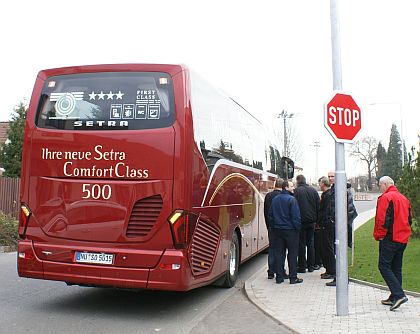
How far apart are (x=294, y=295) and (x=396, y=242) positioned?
2062 millimetres

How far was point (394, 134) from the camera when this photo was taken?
111 meters

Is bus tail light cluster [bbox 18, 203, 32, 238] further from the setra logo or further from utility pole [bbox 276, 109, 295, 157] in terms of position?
utility pole [bbox 276, 109, 295, 157]

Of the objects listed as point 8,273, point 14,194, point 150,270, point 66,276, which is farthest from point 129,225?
point 14,194

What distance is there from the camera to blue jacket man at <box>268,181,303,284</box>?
922cm

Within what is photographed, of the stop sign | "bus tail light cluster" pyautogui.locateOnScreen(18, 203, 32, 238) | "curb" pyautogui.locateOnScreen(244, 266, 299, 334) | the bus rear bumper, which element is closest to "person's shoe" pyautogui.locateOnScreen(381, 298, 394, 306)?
"curb" pyautogui.locateOnScreen(244, 266, 299, 334)

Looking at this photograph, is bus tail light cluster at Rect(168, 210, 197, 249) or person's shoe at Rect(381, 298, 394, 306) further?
person's shoe at Rect(381, 298, 394, 306)

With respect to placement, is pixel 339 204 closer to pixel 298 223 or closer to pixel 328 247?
pixel 298 223

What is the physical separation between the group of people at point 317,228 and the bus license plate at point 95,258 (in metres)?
3.71

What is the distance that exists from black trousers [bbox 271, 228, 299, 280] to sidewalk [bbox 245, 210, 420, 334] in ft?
0.92

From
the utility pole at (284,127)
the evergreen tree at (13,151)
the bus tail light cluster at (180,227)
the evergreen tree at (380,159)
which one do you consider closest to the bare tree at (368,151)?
the evergreen tree at (380,159)

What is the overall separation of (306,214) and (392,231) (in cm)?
328

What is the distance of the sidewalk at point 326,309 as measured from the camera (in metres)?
6.15

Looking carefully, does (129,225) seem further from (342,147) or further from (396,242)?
(396,242)

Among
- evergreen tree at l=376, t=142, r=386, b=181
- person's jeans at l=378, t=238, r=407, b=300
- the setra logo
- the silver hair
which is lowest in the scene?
evergreen tree at l=376, t=142, r=386, b=181
